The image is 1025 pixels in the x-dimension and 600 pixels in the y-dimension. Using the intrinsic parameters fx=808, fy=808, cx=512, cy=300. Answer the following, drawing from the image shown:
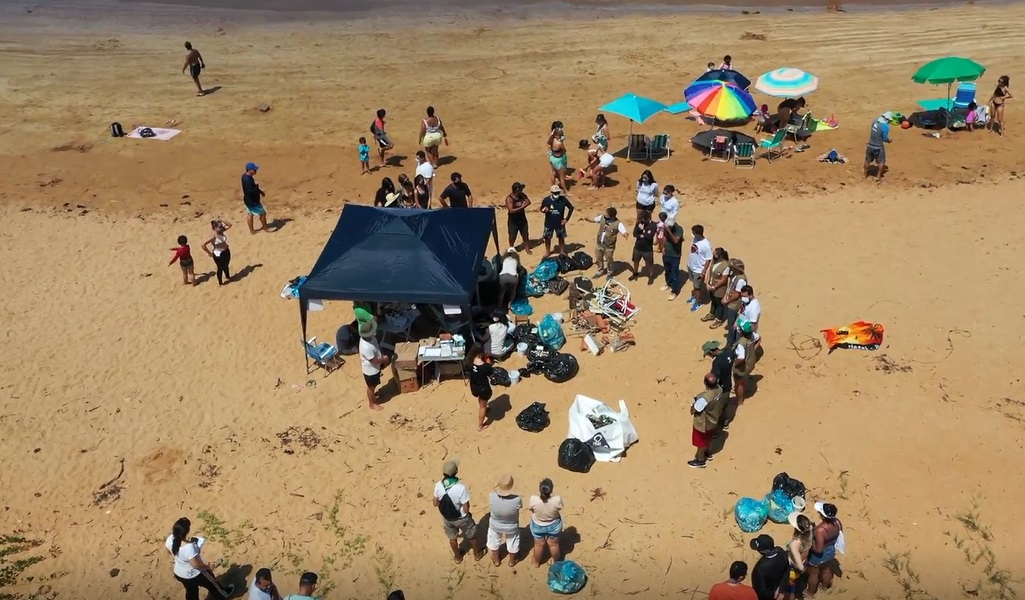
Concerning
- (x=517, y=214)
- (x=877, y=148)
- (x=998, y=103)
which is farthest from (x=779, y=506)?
(x=998, y=103)

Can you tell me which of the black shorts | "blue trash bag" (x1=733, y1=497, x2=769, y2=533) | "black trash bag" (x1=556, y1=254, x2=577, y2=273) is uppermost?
the black shorts

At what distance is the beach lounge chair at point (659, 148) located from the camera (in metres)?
20.8

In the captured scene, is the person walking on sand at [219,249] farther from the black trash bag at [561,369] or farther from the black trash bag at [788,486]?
the black trash bag at [788,486]

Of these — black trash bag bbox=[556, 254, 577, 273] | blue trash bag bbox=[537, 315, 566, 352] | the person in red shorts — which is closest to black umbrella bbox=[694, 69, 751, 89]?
black trash bag bbox=[556, 254, 577, 273]

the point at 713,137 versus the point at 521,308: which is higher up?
the point at 713,137

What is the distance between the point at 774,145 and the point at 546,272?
8559 millimetres

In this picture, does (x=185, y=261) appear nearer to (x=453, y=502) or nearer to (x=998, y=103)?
(x=453, y=502)

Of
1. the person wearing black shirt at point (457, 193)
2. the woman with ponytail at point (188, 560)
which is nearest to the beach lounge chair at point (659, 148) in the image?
the person wearing black shirt at point (457, 193)

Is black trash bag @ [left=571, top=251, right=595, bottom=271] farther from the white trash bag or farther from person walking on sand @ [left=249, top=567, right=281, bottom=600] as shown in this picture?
Answer: person walking on sand @ [left=249, top=567, right=281, bottom=600]

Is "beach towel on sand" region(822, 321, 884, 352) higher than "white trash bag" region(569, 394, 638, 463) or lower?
higher

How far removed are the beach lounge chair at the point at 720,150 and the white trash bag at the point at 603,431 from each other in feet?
35.8

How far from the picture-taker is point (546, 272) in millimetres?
15430

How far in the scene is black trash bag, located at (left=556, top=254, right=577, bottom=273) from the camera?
627 inches

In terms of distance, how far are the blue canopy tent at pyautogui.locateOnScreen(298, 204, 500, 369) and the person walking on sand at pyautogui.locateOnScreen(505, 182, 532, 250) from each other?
5.70ft
